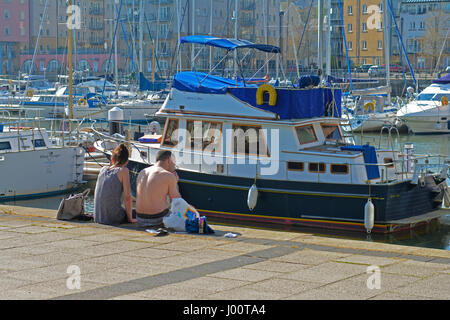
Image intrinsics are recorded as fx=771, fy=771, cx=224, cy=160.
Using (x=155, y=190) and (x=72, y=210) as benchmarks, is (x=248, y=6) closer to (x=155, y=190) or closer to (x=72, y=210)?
(x=72, y=210)

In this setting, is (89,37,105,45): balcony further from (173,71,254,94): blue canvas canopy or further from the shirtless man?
the shirtless man

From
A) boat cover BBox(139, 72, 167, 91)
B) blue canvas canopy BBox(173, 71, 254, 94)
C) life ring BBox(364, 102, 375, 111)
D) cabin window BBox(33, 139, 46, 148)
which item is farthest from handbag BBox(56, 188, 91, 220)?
boat cover BBox(139, 72, 167, 91)

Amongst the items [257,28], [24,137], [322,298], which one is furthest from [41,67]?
[322,298]

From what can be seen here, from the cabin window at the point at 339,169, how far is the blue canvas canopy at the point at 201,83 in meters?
3.40

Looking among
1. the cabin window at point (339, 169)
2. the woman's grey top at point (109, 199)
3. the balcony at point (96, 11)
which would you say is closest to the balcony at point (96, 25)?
the balcony at point (96, 11)

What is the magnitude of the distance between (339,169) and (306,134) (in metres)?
1.53

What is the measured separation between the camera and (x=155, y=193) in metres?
11.0

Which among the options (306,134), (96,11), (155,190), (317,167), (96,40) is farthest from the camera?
(96,40)

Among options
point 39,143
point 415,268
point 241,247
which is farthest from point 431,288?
point 39,143

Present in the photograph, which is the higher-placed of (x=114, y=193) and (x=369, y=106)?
(x=369, y=106)

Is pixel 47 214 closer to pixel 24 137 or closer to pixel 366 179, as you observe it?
pixel 366 179

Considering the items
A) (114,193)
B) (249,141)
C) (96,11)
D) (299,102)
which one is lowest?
(114,193)

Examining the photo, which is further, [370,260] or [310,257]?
[310,257]

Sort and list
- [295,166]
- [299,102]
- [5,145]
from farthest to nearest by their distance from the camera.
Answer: [5,145], [299,102], [295,166]
